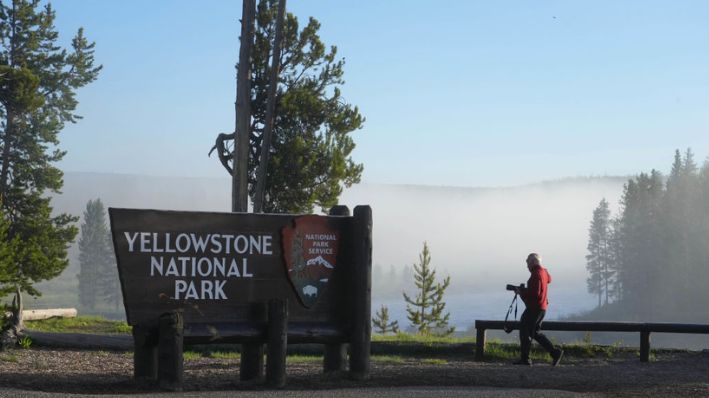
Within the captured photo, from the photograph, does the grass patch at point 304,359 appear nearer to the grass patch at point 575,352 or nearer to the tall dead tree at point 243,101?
the grass patch at point 575,352

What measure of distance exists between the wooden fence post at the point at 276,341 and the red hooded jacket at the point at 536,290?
202 inches

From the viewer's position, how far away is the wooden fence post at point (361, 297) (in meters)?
13.2

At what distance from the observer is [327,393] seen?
1175cm

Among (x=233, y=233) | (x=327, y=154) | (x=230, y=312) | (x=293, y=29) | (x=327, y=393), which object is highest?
(x=293, y=29)

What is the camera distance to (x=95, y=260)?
575ft

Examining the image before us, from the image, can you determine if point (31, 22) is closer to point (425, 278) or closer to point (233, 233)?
point (233, 233)

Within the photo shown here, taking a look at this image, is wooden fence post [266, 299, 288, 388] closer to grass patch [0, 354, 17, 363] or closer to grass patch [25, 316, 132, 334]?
grass patch [0, 354, 17, 363]

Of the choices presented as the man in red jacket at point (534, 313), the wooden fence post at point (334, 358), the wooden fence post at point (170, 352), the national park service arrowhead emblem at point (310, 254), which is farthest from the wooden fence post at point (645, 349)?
the wooden fence post at point (170, 352)

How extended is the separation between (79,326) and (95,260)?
153669 mm

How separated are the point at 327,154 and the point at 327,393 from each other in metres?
22.8

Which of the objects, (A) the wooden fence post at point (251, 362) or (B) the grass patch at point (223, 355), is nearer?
(A) the wooden fence post at point (251, 362)

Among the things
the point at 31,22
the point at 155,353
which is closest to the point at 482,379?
the point at 155,353

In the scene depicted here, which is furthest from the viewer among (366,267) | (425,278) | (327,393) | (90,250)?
(90,250)

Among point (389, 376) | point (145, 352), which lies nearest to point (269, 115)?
point (389, 376)
